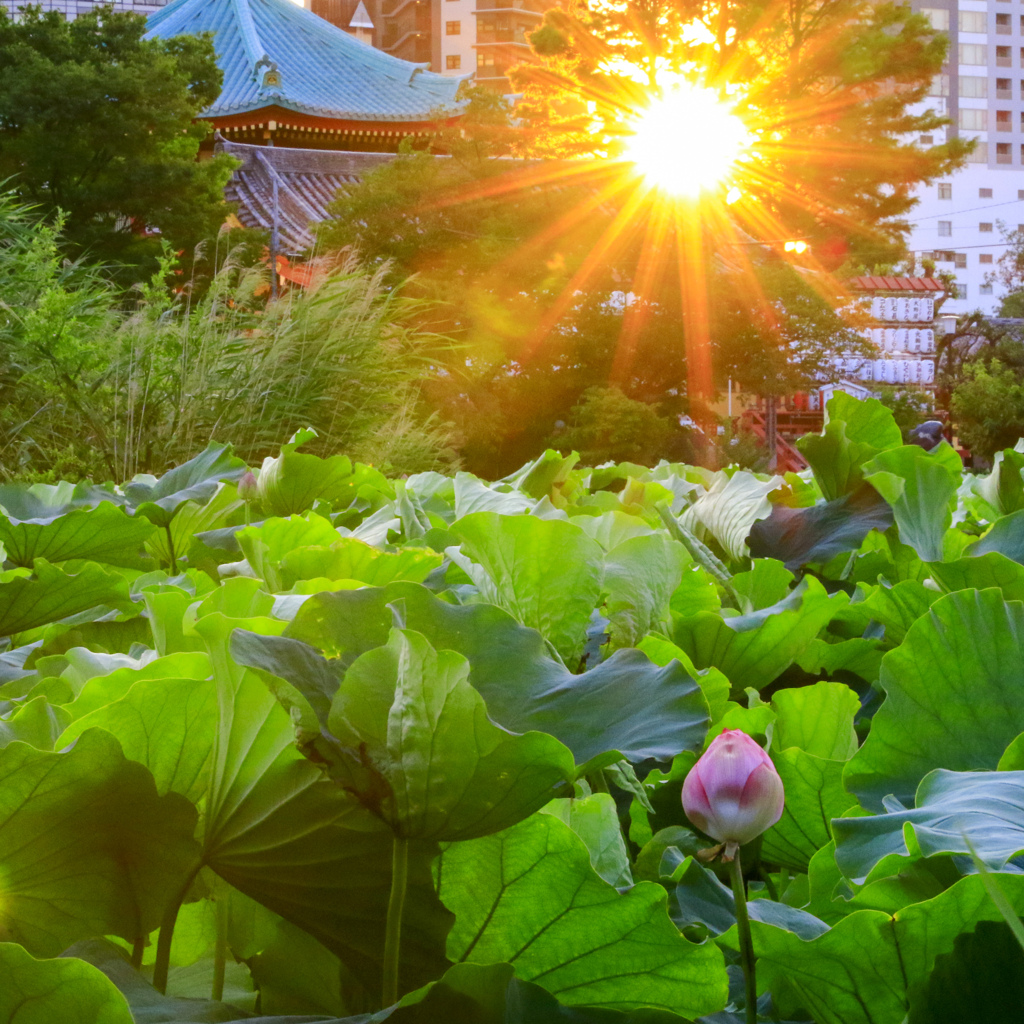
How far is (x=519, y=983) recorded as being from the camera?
193 millimetres

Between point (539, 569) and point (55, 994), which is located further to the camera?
point (539, 569)

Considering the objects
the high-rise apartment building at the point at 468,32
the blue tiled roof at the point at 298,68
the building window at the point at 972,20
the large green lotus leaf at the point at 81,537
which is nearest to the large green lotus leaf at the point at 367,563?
the large green lotus leaf at the point at 81,537

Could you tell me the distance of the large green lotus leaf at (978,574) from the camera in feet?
1.21

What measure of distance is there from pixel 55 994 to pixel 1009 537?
0.41 meters

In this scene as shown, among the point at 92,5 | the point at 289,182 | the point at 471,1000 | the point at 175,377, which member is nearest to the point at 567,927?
the point at 471,1000

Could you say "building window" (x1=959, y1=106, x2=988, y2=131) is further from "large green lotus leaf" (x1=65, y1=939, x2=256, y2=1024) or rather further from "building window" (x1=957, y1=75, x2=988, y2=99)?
"large green lotus leaf" (x1=65, y1=939, x2=256, y2=1024)

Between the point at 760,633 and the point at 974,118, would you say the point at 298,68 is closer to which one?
the point at 760,633

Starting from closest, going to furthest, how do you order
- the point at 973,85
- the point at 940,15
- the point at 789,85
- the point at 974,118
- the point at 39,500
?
the point at 39,500 → the point at 789,85 → the point at 940,15 → the point at 973,85 → the point at 974,118

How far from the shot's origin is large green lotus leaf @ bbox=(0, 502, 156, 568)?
57cm

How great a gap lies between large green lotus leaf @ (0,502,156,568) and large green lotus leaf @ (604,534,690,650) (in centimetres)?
32

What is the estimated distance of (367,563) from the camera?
37cm

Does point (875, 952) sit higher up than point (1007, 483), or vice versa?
point (1007, 483)

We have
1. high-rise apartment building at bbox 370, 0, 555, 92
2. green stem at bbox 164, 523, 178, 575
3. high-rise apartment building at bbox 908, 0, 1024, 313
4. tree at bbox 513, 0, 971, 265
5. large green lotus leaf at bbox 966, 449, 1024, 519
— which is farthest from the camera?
high-rise apartment building at bbox 908, 0, 1024, 313

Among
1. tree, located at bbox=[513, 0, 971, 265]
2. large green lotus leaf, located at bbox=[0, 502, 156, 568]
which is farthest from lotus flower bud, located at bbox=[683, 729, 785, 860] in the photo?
tree, located at bbox=[513, 0, 971, 265]
